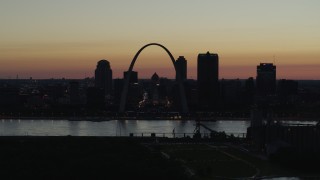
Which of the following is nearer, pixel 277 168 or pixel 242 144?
pixel 277 168

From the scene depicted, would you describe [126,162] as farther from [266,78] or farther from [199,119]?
[266,78]

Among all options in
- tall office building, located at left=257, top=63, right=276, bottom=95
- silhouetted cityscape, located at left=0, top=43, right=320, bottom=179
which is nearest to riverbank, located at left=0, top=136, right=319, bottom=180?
silhouetted cityscape, located at left=0, top=43, right=320, bottom=179

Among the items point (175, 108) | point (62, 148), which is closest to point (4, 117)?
point (175, 108)

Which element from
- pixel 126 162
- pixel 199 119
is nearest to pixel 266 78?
pixel 199 119

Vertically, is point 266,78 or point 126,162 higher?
point 266,78

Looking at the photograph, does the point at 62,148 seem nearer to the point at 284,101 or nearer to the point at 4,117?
the point at 4,117

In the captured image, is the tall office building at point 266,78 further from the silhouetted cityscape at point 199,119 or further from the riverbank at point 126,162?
the riverbank at point 126,162

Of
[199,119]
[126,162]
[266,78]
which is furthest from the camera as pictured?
[266,78]

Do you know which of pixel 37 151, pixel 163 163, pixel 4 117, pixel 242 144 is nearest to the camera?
pixel 163 163

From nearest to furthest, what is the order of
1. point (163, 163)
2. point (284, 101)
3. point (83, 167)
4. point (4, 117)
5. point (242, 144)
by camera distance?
point (83, 167) < point (163, 163) < point (242, 144) < point (4, 117) < point (284, 101)
